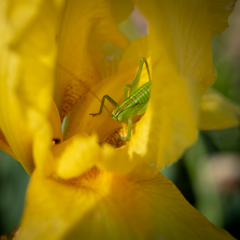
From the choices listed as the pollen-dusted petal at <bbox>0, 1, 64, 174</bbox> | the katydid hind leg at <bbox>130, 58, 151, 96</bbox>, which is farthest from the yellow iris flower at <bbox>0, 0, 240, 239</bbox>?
the katydid hind leg at <bbox>130, 58, 151, 96</bbox>

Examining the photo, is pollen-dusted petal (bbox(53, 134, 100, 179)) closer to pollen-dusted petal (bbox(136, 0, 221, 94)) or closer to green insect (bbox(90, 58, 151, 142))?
pollen-dusted petal (bbox(136, 0, 221, 94))

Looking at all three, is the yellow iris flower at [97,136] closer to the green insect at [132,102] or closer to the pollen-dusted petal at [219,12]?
the pollen-dusted petal at [219,12]

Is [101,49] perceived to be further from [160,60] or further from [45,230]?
[45,230]

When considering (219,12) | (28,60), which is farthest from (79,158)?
(219,12)

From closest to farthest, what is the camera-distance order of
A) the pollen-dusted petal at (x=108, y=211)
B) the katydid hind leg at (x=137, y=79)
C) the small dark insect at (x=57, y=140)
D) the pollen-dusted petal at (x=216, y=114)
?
the pollen-dusted petal at (x=108, y=211) < the small dark insect at (x=57, y=140) < the katydid hind leg at (x=137, y=79) < the pollen-dusted petal at (x=216, y=114)

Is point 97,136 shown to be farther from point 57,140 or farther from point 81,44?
point 81,44

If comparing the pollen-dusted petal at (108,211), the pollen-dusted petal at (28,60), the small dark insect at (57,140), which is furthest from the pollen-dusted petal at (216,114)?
the pollen-dusted petal at (28,60)
